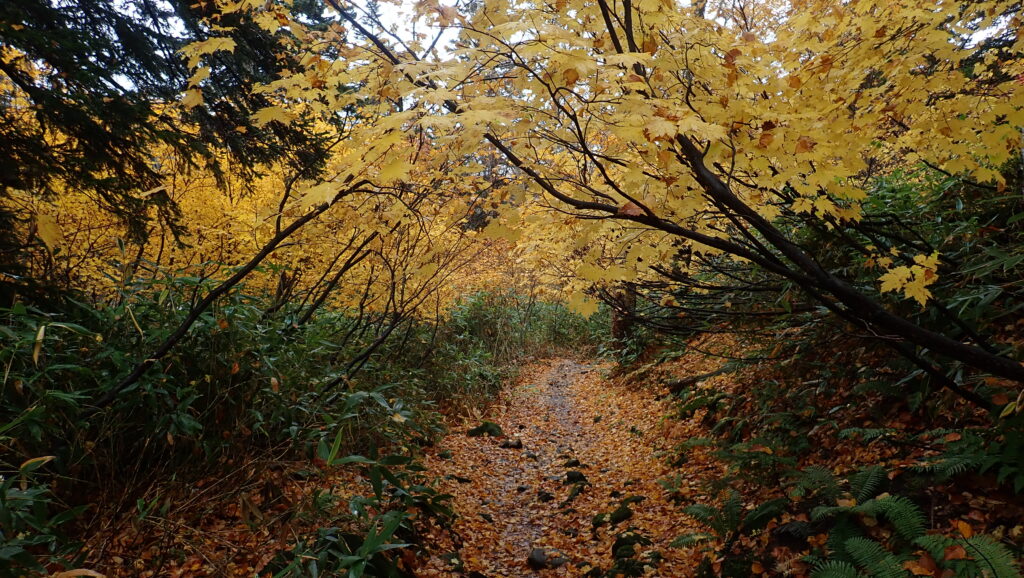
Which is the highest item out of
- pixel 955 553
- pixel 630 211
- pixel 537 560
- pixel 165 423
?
pixel 630 211


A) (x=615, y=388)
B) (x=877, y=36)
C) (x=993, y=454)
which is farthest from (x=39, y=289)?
(x=615, y=388)

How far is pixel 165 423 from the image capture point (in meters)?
2.85

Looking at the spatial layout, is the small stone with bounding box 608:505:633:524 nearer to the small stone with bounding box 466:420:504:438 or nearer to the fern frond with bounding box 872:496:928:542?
the fern frond with bounding box 872:496:928:542

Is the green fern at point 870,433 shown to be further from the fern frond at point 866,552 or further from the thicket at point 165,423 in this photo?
the thicket at point 165,423

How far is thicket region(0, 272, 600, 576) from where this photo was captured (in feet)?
7.61

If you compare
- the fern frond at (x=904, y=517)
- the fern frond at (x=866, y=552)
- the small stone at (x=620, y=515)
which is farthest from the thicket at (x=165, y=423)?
the fern frond at (x=904, y=517)

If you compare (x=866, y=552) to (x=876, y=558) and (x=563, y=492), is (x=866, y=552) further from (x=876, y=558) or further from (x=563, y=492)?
(x=563, y=492)

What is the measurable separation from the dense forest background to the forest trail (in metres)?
0.18

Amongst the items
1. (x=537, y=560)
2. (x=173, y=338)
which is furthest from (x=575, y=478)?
(x=173, y=338)

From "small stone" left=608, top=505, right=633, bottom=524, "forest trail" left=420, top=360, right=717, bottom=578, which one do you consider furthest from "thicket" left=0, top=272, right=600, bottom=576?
"small stone" left=608, top=505, right=633, bottom=524

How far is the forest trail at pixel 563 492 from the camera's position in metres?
3.90

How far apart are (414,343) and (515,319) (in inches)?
199

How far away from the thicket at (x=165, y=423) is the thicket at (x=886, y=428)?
2.37 m

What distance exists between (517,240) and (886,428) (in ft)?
9.61
